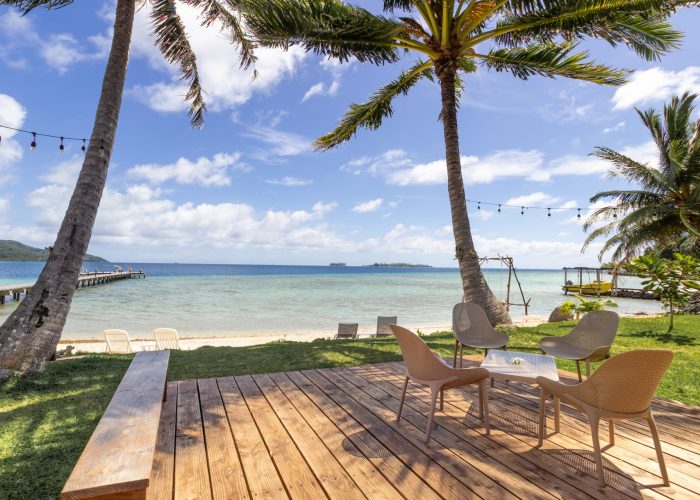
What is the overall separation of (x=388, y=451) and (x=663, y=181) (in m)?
17.8

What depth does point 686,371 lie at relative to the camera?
5230 mm

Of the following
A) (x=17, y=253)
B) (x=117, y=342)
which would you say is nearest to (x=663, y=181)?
(x=117, y=342)

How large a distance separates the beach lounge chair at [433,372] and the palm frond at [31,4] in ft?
27.3

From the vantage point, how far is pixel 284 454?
256cm

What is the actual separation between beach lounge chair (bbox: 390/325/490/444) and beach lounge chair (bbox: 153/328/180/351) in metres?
7.55

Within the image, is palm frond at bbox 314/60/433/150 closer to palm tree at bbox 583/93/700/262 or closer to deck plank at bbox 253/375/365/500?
deck plank at bbox 253/375/365/500

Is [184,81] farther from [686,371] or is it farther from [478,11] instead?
[686,371]

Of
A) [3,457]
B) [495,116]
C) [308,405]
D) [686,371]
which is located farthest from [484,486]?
[495,116]

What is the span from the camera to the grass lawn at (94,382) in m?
2.54

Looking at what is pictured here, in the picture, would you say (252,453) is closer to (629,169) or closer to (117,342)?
(117,342)

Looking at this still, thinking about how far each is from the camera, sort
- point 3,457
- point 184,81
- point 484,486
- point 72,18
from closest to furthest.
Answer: point 484,486 → point 3,457 → point 72,18 → point 184,81

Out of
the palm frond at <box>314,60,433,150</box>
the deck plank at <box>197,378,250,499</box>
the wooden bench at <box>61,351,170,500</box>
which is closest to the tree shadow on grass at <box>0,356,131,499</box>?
the wooden bench at <box>61,351,170,500</box>

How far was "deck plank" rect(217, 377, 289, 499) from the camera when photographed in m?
2.14

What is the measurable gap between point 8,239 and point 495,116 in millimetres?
148948
